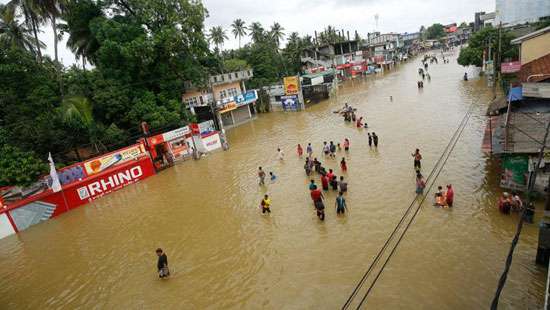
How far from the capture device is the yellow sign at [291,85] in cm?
4266

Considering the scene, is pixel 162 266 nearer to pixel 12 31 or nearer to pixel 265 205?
pixel 265 205

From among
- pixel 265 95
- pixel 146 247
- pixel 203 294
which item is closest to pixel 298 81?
pixel 265 95

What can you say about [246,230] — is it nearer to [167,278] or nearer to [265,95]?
[167,278]

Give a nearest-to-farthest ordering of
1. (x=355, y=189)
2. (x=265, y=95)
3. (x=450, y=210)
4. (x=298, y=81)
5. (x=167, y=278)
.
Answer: (x=167, y=278), (x=450, y=210), (x=355, y=189), (x=298, y=81), (x=265, y=95)

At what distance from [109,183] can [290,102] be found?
89.7 ft

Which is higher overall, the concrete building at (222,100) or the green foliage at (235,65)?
the green foliage at (235,65)

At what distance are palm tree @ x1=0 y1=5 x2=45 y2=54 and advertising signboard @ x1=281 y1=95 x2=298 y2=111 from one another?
2886 cm

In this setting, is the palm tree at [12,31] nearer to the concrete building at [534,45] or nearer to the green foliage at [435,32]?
the concrete building at [534,45]

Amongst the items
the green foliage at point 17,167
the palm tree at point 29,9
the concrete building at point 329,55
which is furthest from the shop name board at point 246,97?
the concrete building at point 329,55

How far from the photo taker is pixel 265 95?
4741cm

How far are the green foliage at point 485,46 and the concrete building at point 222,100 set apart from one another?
1227 inches

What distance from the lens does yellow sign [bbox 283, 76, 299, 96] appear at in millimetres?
42656

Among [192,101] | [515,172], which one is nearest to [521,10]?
[192,101]

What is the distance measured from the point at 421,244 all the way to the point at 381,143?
12832mm
